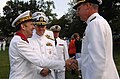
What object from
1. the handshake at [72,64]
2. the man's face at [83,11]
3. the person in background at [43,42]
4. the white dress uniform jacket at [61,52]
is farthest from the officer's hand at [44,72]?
the white dress uniform jacket at [61,52]

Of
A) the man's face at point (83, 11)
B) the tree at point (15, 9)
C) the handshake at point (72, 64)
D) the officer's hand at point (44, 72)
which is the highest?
the tree at point (15, 9)

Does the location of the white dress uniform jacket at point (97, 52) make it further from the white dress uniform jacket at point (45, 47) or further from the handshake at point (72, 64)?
the white dress uniform jacket at point (45, 47)

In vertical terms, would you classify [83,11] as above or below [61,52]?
above

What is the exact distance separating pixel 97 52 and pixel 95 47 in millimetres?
66

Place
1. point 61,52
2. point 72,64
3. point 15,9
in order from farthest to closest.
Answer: point 15,9, point 61,52, point 72,64

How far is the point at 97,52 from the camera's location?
4.62 meters

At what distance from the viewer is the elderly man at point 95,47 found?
4.62 metres

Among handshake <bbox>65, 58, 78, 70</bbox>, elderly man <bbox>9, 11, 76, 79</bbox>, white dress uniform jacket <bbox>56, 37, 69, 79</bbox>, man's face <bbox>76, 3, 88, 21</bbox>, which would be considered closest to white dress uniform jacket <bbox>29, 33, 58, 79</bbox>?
elderly man <bbox>9, 11, 76, 79</bbox>

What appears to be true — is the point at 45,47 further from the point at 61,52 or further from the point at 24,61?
the point at 61,52


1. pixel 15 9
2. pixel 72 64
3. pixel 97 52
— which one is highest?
pixel 15 9

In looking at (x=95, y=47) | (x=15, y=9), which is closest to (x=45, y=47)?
(x=95, y=47)

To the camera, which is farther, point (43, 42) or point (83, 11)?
point (43, 42)

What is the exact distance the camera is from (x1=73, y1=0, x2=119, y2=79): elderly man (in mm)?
4621

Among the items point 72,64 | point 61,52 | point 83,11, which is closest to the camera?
point 83,11
